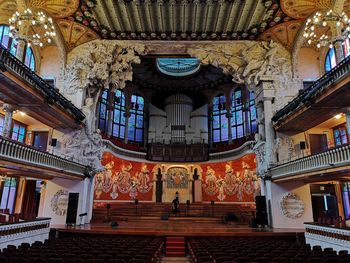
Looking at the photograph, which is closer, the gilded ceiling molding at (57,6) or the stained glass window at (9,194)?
the gilded ceiling molding at (57,6)

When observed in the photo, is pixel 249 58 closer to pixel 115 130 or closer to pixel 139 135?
pixel 115 130

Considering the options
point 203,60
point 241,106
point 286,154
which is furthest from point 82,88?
point 241,106

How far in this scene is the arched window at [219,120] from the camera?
27812 mm

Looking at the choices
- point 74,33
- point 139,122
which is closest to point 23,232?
point 74,33

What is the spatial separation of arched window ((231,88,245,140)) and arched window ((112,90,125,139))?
Answer: 11.1 m

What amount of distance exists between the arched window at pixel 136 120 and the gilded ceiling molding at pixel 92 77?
9.41 metres

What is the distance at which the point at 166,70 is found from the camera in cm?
2828

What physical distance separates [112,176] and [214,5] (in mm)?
16493

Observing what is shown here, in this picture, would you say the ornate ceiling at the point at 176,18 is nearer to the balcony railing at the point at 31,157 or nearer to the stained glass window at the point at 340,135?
the stained glass window at the point at 340,135

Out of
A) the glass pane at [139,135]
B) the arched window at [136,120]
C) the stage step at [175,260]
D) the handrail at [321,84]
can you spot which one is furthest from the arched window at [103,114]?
the stage step at [175,260]

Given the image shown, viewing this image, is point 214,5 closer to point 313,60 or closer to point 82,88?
point 313,60

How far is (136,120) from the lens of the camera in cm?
2866

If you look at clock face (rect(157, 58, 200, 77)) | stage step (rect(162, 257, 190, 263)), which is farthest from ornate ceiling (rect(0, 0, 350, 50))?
stage step (rect(162, 257, 190, 263))

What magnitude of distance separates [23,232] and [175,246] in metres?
6.36
